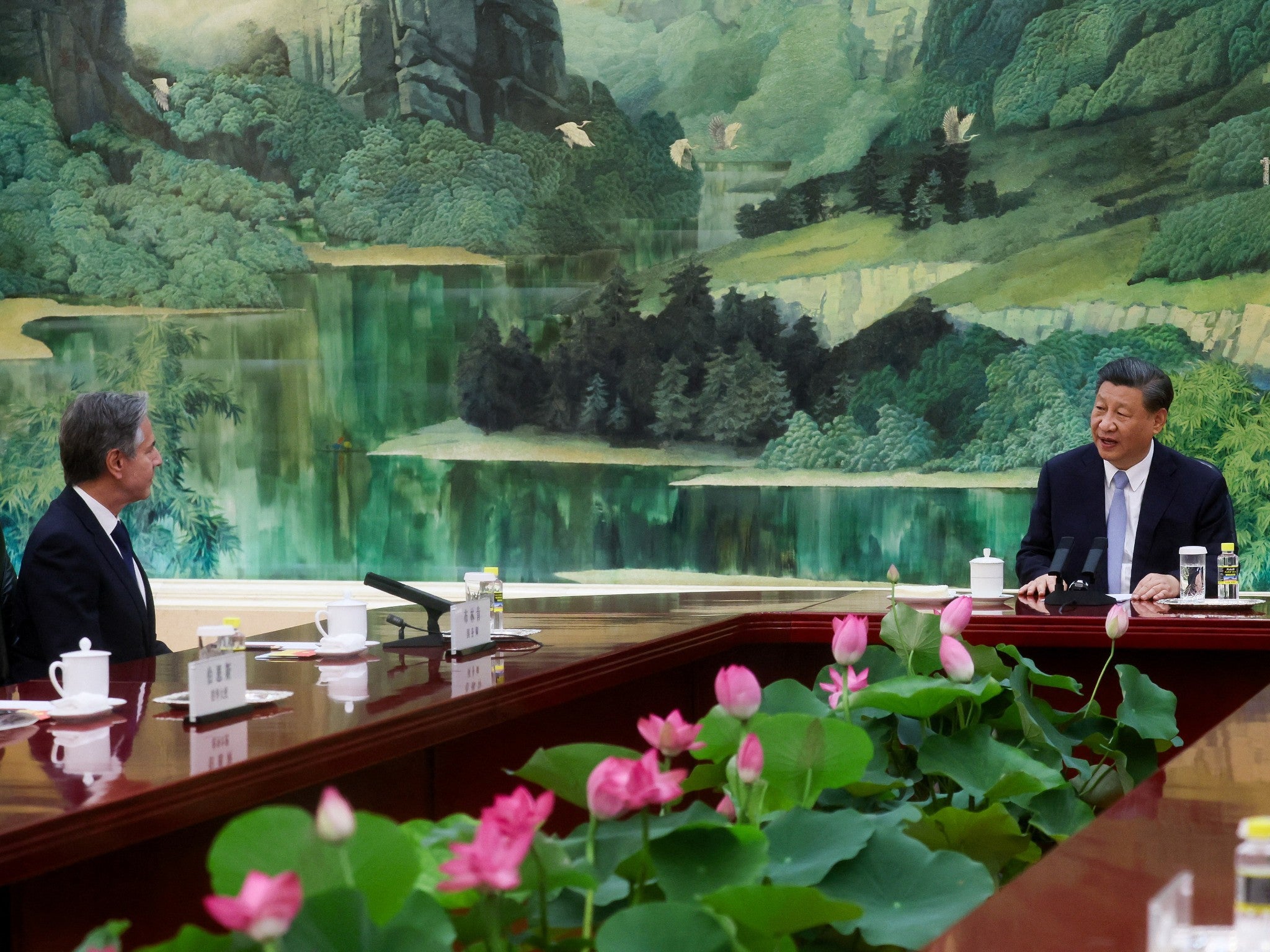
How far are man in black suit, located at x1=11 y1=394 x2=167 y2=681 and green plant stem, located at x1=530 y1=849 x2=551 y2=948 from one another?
Answer: 240 centimetres

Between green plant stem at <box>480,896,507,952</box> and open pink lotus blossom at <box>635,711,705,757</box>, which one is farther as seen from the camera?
open pink lotus blossom at <box>635,711,705,757</box>

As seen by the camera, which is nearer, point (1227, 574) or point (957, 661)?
point (957, 661)

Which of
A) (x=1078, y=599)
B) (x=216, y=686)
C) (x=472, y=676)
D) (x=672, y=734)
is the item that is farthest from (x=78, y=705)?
(x=1078, y=599)

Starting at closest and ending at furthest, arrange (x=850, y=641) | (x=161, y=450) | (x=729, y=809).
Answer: (x=729, y=809)
(x=850, y=641)
(x=161, y=450)

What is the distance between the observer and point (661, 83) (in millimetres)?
7004

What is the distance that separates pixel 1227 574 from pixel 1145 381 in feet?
2.03

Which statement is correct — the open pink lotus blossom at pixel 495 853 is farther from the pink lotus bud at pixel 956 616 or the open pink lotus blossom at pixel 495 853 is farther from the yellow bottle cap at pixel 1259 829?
the pink lotus bud at pixel 956 616

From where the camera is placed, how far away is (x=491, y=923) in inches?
34.9

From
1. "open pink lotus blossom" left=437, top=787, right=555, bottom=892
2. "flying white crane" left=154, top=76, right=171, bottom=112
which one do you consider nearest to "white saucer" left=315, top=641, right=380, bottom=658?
"open pink lotus blossom" left=437, top=787, right=555, bottom=892

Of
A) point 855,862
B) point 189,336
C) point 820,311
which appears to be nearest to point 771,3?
point 820,311

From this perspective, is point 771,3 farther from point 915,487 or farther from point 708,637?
point 708,637

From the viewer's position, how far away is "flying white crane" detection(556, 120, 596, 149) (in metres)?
7.08

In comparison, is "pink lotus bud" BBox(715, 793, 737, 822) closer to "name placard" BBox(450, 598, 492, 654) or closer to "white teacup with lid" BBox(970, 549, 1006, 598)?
"name placard" BBox(450, 598, 492, 654)

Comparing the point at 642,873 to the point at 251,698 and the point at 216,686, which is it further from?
the point at 251,698
